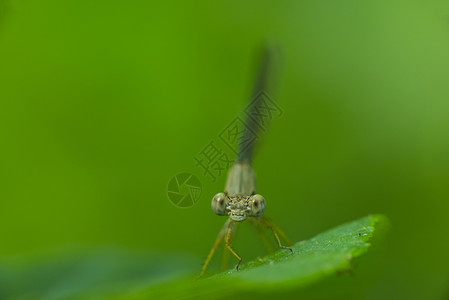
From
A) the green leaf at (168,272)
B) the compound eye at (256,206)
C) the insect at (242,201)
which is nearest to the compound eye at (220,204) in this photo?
the insect at (242,201)

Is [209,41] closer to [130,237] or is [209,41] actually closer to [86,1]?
[86,1]

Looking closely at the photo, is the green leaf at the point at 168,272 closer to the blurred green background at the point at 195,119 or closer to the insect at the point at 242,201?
the insect at the point at 242,201

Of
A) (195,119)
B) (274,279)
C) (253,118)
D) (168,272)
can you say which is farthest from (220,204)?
(195,119)

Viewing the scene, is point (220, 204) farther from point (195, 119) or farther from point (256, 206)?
point (195, 119)

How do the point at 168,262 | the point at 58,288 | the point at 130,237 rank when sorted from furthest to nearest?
the point at 130,237 < the point at 168,262 < the point at 58,288

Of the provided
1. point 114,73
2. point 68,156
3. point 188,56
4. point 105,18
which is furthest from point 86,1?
point 68,156
